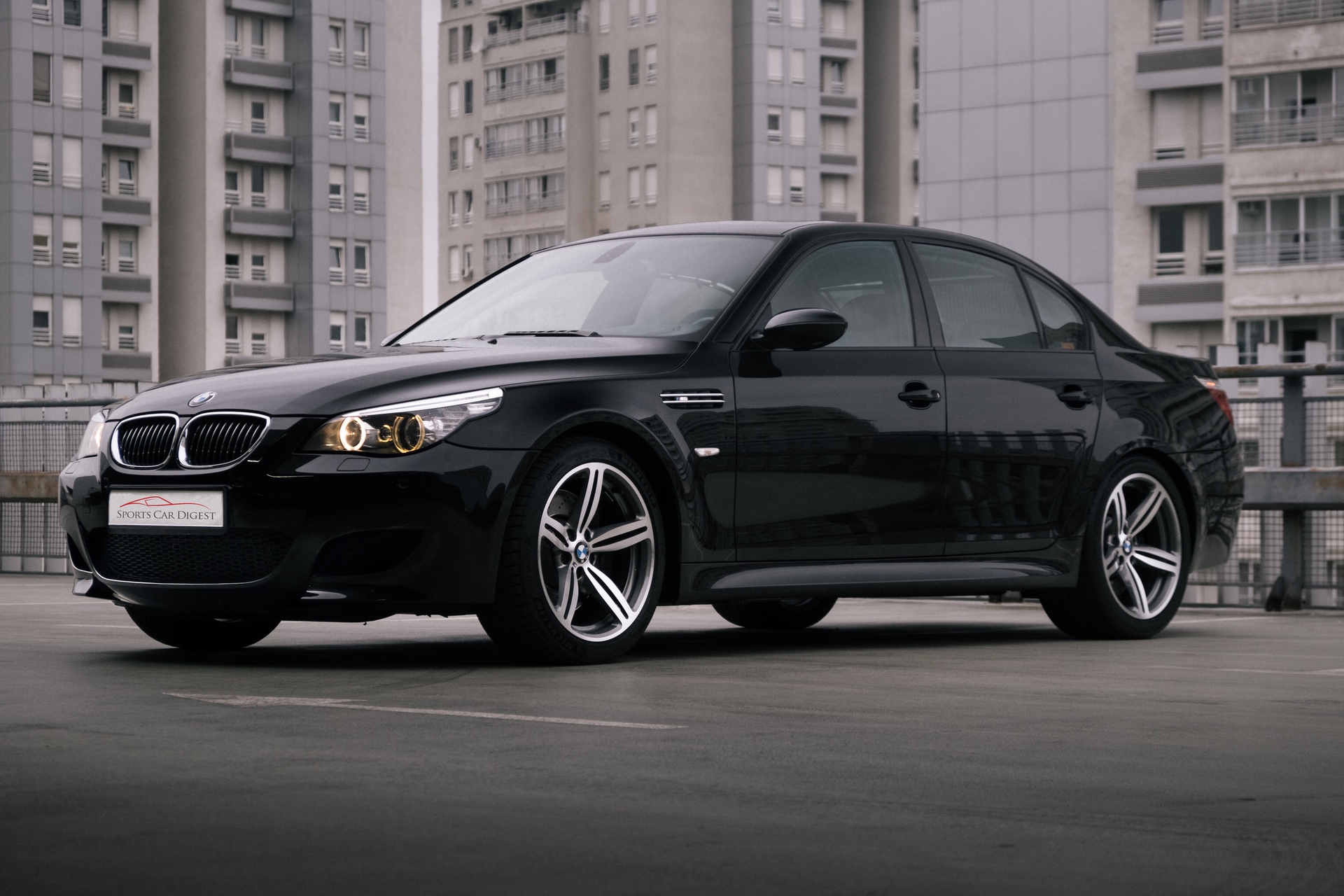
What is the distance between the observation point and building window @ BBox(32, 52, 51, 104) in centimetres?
8688

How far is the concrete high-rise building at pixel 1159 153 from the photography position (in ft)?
215

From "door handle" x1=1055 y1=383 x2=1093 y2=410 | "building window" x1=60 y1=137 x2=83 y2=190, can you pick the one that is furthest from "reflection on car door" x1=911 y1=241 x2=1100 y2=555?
"building window" x1=60 y1=137 x2=83 y2=190

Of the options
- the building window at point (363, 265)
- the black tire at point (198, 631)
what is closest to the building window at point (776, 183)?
the building window at point (363, 265)

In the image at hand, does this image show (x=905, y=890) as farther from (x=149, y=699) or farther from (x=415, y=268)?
(x=415, y=268)

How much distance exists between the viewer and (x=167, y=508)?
7559mm

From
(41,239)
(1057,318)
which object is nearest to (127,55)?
(41,239)

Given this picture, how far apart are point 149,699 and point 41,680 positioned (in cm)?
75

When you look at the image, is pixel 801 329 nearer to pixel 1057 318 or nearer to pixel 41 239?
pixel 1057 318

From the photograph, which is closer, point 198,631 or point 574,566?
point 574,566

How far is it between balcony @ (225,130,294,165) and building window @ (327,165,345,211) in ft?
5.81

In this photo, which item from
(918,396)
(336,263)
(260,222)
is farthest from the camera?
(336,263)

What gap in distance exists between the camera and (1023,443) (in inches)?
363

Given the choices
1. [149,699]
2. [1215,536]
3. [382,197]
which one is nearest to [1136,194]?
[382,197]

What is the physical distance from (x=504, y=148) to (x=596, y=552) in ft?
377
